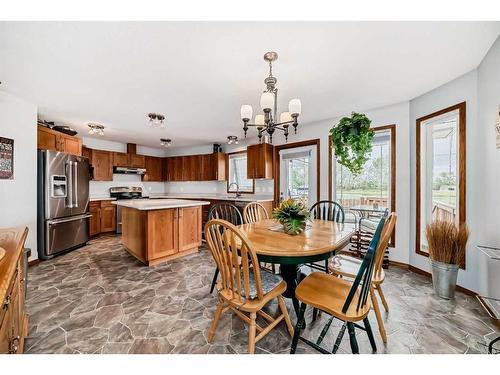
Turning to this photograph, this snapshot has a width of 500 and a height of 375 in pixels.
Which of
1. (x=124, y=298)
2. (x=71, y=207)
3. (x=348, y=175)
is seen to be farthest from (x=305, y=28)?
(x=71, y=207)


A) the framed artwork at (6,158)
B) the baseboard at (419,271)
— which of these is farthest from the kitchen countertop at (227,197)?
the framed artwork at (6,158)

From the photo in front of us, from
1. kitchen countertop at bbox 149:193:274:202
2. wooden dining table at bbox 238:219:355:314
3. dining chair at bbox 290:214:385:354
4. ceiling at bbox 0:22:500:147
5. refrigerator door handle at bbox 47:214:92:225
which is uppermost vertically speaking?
ceiling at bbox 0:22:500:147

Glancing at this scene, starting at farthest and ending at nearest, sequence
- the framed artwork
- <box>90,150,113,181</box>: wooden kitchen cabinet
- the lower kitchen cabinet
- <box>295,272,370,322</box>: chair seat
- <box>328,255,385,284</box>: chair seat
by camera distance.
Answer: <box>90,150,113,181</box>: wooden kitchen cabinet
the lower kitchen cabinet
the framed artwork
<box>328,255,385,284</box>: chair seat
<box>295,272,370,322</box>: chair seat

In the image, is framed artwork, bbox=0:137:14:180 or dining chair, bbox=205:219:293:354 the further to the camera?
framed artwork, bbox=0:137:14:180

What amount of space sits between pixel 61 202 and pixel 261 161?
3636mm

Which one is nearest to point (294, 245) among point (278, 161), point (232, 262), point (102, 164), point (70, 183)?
point (232, 262)

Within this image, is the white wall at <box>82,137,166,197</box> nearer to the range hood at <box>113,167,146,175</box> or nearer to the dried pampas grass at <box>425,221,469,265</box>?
the range hood at <box>113,167,146,175</box>

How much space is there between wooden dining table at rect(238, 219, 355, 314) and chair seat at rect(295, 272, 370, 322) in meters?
0.20

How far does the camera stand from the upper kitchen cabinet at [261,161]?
176 inches

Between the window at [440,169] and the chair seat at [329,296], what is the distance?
1854mm

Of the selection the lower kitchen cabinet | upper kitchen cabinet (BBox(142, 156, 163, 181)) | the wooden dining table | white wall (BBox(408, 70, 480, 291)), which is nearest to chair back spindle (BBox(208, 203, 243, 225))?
the wooden dining table

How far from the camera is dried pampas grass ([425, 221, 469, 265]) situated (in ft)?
6.98
